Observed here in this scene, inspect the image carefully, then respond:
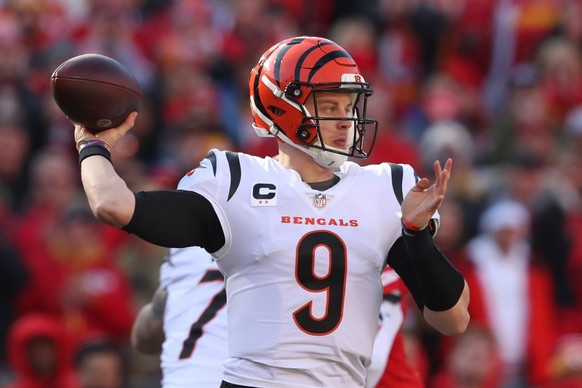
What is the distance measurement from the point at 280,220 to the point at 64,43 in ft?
20.3

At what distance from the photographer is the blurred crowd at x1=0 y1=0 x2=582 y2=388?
8117 millimetres

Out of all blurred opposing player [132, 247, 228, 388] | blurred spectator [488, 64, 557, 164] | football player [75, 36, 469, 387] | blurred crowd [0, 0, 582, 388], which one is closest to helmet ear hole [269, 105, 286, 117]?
football player [75, 36, 469, 387]

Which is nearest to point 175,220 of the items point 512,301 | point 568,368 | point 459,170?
point 568,368

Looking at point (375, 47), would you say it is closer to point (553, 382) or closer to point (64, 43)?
point (64, 43)

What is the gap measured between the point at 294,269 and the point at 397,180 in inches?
20.6

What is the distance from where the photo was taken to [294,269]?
13.6ft

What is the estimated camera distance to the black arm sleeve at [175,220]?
403cm

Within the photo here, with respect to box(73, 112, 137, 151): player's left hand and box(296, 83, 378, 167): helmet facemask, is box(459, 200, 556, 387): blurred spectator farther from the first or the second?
box(73, 112, 137, 151): player's left hand

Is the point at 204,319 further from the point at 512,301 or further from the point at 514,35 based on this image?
the point at 514,35

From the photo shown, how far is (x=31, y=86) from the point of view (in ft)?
31.4

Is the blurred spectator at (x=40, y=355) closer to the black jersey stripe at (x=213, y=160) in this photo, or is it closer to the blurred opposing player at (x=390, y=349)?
the blurred opposing player at (x=390, y=349)

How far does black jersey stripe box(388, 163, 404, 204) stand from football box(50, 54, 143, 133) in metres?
0.92

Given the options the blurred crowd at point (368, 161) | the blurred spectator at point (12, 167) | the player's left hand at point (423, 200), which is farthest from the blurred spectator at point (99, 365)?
the player's left hand at point (423, 200)

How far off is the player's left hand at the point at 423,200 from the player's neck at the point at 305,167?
1.24 ft
